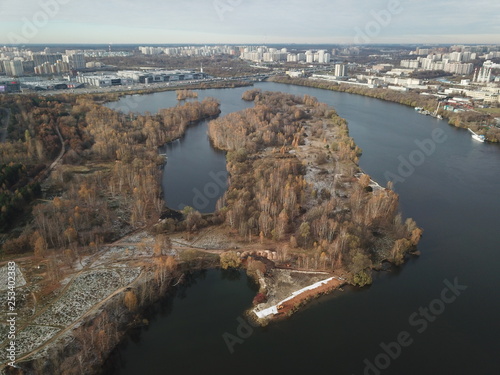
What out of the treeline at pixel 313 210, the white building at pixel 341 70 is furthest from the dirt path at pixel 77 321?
the white building at pixel 341 70

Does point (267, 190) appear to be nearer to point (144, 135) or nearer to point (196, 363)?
point (196, 363)

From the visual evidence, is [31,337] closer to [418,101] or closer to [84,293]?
[84,293]

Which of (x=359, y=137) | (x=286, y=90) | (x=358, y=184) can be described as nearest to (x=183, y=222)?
(x=358, y=184)

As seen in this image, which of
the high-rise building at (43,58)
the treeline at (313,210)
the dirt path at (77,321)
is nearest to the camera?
the dirt path at (77,321)

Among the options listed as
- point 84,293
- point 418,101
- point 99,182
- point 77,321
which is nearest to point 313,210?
point 84,293

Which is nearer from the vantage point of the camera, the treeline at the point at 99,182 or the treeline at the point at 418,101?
the treeline at the point at 99,182

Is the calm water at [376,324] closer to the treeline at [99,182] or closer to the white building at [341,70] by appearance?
the treeline at [99,182]

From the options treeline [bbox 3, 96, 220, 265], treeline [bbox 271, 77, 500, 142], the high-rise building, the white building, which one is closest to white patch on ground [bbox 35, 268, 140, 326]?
treeline [bbox 3, 96, 220, 265]
